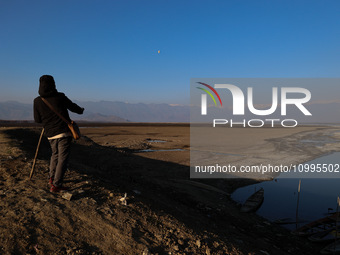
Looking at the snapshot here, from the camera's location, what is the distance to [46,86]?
5.42 meters

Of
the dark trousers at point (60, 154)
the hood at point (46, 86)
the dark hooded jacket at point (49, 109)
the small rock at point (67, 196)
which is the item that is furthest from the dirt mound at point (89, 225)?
the hood at point (46, 86)

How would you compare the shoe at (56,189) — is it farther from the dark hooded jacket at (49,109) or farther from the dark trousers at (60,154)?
the dark hooded jacket at (49,109)

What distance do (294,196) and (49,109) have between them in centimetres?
1483

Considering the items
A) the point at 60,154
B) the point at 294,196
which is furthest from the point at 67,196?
the point at 294,196

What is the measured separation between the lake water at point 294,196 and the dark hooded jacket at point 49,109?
10310mm

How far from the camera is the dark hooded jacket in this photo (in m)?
5.46

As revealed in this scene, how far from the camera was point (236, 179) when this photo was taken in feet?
56.2

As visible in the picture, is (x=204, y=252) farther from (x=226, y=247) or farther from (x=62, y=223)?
(x=62, y=223)

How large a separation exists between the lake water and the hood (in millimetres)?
10858

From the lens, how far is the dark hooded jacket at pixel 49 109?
17.9 feet

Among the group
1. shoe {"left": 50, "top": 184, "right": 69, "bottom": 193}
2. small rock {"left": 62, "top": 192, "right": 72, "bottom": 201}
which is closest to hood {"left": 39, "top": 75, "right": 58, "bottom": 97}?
shoe {"left": 50, "top": 184, "right": 69, "bottom": 193}

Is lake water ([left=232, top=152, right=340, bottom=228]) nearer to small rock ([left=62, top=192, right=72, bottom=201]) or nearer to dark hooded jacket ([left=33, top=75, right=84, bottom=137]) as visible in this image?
small rock ([left=62, top=192, right=72, bottom=201])

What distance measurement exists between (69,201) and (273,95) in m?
26.2

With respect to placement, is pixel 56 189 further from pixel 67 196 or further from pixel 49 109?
pixel 49 109
